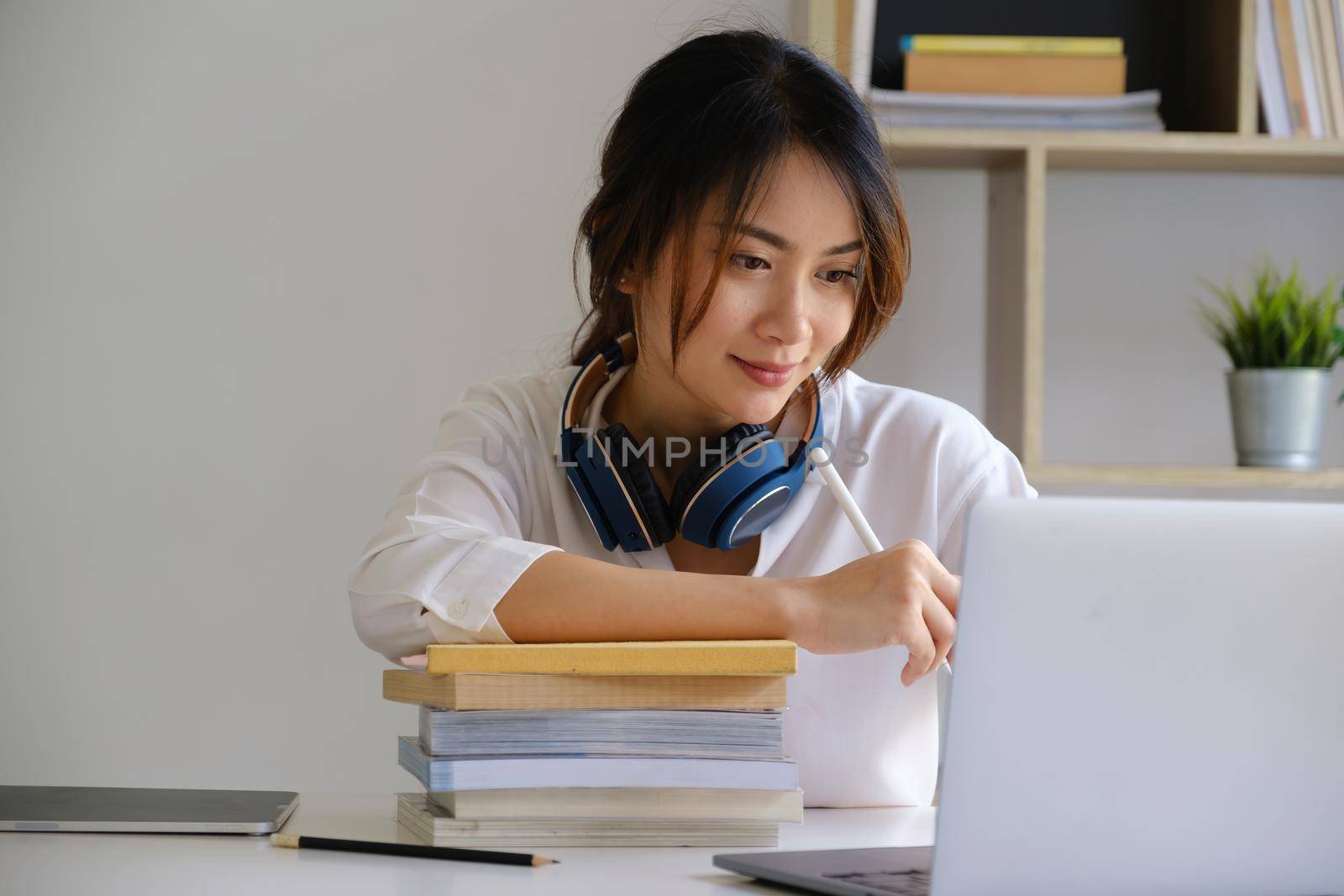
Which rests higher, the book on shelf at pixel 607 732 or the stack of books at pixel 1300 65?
the stack of books at pixel 1300 65

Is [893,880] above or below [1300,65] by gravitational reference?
below

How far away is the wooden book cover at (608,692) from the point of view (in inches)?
33.0

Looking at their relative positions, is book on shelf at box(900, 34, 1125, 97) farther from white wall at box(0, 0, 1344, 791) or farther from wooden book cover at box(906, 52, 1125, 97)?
white wall at box(0, 0, 1344, 791)

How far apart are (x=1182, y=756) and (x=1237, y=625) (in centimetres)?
7

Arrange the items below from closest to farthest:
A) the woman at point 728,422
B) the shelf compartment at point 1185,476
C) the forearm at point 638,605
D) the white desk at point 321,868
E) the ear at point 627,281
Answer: the white desk at point 321,868 < the forearm at point 638,605 < the woman at point 728,422 < the ear at point 627,281 < the shelf compartment at point 1185,476

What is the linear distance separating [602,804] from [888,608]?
0.25m

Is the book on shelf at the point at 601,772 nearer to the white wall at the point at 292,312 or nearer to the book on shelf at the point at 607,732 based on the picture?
the book on shelf at the point at 607,732

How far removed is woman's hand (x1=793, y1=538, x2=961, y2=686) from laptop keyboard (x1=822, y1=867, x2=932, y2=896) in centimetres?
19

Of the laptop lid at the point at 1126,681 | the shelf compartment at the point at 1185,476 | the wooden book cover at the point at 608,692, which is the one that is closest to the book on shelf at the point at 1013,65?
the shelf compartment at the point at 1185,476

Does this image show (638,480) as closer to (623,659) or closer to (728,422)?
(728,422)

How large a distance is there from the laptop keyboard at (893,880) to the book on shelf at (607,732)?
140mm

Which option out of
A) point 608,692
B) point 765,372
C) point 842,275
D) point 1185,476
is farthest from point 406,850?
point 1185,476

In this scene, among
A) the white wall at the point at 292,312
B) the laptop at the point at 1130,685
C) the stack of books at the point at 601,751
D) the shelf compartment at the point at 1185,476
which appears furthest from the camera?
the white wall at the point at 292,312

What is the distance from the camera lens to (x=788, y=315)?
1229 millimetres
